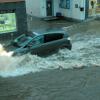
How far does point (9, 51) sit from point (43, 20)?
1655 cm

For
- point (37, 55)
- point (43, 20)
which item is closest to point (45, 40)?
point (37, 55)

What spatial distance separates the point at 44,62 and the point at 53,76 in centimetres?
190

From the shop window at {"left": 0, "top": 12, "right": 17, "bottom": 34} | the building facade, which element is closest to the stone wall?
Result: the shop window at {"left": 0, "top": 12, "right": 17, "bottom": 34}

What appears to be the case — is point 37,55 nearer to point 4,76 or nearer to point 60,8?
point 4,76

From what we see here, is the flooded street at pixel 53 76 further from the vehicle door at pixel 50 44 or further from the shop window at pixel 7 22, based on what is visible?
the shop window at pixel 7 22

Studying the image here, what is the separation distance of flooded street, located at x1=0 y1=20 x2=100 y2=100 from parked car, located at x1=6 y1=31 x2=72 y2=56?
33 cm

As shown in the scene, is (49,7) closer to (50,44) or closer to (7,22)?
(7,22)

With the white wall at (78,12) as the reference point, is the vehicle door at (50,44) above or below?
below

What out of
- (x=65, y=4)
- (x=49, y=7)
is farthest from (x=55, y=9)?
(x=65, y=4)

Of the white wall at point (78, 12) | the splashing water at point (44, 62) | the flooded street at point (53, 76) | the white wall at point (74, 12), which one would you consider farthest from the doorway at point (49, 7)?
the splashing water at point (44, 62)

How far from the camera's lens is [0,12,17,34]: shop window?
24969mm

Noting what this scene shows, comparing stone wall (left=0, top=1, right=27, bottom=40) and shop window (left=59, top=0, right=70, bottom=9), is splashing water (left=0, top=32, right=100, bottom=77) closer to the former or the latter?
stone wall (left=0, top=1, right=27, bottom=40)

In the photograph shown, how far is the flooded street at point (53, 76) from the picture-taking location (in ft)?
→ 45.7

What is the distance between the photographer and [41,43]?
1812cm
